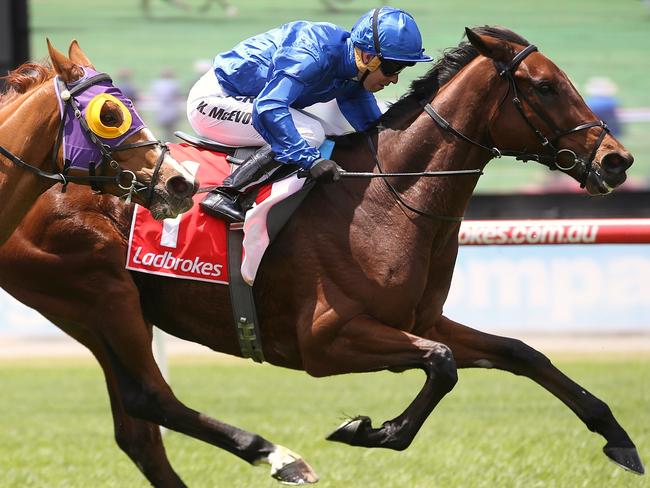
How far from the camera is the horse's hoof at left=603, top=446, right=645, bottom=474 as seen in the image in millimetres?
4609

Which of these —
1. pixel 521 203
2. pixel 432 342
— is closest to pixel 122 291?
pixel 432 342

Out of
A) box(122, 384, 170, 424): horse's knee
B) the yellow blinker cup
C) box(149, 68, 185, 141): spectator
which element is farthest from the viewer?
box(149, 68, 185, 141): spectator

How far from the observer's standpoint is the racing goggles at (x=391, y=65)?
15.1 feet

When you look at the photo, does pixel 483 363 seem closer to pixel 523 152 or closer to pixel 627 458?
pixel 627 458

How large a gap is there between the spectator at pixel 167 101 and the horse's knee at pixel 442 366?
9.52 metres

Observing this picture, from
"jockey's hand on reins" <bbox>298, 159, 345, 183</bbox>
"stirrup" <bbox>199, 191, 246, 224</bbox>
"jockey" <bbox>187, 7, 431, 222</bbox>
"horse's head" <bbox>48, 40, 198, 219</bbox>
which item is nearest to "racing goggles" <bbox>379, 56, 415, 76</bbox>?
"jockey" <bbox>187, 7, 431, 222</bbox>

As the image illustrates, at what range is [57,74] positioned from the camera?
432 cm

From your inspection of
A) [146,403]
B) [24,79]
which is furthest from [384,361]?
[24,79]

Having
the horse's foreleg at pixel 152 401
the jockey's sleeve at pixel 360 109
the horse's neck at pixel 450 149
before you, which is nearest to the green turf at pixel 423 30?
the jockey's sleeve at pixel 360 109

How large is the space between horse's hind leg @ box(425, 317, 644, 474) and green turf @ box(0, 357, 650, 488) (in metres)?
0.67

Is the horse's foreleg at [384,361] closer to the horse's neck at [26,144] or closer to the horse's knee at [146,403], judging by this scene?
the horse's knee at [146,403]

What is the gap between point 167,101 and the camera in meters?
13.8

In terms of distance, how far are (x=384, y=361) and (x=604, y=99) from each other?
967 centimetres

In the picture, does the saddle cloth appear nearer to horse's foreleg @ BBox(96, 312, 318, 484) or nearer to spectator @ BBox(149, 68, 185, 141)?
horse's foreleg @ BBox(96, 312, 318, 484)
